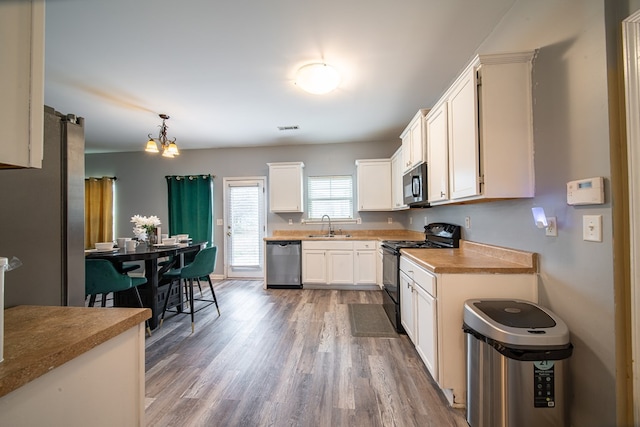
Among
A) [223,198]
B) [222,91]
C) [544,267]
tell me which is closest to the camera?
[544,267]

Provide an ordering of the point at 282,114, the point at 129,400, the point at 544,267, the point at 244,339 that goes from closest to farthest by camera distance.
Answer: the point at 129,400
the point at 544,267
the point at 244,339
the point at 282,114

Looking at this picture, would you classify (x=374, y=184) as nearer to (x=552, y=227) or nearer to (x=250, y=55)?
(x=250, y=55)

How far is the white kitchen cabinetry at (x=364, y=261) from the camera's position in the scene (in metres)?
4.09

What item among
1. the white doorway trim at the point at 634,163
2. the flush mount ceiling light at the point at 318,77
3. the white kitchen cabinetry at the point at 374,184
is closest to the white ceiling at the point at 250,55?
the flush mount ceiling light at the point at 318,77

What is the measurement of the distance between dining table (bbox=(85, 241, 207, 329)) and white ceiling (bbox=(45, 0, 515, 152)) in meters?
1.76

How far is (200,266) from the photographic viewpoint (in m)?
2.82

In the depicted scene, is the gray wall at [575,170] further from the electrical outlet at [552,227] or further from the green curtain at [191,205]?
the green curtain at [191,205]

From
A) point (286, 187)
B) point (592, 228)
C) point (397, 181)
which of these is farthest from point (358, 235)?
point (592, 228)

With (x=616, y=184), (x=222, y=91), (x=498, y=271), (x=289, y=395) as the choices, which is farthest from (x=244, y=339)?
(x=616, y=184)

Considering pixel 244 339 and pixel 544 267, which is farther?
pixel 244 339

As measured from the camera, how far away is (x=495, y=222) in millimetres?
1953

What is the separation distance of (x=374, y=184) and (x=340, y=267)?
1.55 metres

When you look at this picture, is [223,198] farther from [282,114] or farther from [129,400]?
[129,400]

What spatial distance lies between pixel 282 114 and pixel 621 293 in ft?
11.2
